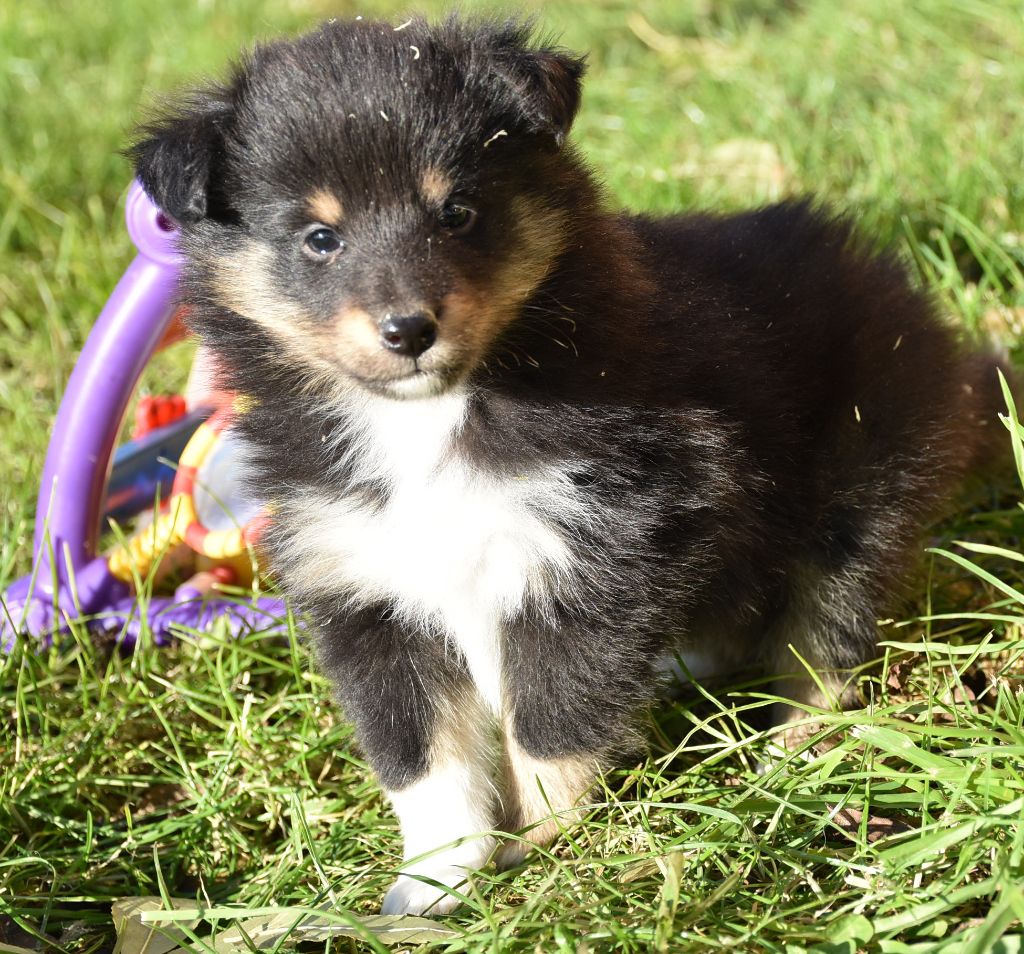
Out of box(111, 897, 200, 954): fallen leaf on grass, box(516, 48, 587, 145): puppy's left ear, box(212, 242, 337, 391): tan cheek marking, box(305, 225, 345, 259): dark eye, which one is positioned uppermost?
box(516, 48, 587, 145): puppy's left ear

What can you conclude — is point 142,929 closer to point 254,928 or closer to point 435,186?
point 254,928

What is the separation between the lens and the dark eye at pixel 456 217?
2.44 meters

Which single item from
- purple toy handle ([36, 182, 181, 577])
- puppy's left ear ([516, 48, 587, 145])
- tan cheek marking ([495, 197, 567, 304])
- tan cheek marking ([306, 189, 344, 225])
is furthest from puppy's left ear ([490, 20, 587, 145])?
purple toy handle ([36, 182, 181, 577])

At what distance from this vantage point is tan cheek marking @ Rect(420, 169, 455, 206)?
2.38m

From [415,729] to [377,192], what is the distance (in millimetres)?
1236

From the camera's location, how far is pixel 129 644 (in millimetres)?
3744

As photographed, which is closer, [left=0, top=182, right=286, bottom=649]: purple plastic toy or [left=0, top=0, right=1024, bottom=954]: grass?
[left=0, top=0, right=1024, bottom=954]: grass

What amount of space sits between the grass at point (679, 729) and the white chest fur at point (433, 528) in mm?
568

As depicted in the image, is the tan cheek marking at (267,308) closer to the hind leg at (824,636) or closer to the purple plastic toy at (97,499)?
the purple plastic toy at (97,499)

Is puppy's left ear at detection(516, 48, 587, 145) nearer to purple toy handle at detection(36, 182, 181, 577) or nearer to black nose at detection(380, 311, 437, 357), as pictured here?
black nose at detection(380, 311, 437, 357)

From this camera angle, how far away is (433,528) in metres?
2.57

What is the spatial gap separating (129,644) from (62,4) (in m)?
6.03

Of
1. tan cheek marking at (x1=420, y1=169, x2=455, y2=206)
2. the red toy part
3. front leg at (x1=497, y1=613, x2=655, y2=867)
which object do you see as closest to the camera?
tan cheek marking at (x1=420, y1=169, x2=455, y2=206)

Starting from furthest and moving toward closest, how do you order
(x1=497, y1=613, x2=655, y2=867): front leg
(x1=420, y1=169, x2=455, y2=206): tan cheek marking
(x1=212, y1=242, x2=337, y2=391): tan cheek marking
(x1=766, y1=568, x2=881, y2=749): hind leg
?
(x1=766, y1=568, x2=881, y2=749): hind leg < (x1=497, y1=613, x2=655, y2=867): front leg < (x1=212, y1=242, x2=337, y2=391): tan cheek marking < (x1=420, y1=169, x2=455, y2=206): tan cheek marking
